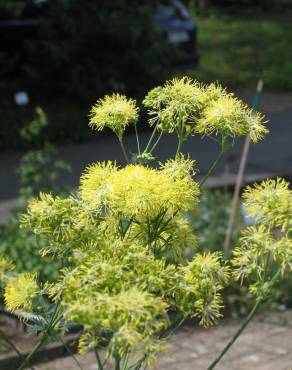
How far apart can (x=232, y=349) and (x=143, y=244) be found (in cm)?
324

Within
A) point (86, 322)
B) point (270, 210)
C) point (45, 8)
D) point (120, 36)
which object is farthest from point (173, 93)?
point (45, 8)

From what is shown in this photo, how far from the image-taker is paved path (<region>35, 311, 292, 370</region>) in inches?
206

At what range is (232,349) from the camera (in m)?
5.46

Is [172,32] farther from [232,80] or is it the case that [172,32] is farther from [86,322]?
[86,322]

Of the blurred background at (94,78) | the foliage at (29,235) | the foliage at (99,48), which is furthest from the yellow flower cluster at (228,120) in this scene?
the foliage at (99,48)

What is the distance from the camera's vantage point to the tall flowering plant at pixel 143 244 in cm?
185

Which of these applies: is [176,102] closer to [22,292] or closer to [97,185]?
[97,185]

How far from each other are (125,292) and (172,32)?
42.1ft

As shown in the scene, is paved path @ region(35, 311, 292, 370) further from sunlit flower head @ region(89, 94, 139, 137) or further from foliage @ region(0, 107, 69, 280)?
sunlit flower head @ region(89, 94, 139, 137)

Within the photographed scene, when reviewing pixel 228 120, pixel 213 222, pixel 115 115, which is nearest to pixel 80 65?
pixel 213 222

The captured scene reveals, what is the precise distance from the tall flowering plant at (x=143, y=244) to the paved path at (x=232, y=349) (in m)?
2.83

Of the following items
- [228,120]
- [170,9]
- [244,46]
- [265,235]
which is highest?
[170,9]

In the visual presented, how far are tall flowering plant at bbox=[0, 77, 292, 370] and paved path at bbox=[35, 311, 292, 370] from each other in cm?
283

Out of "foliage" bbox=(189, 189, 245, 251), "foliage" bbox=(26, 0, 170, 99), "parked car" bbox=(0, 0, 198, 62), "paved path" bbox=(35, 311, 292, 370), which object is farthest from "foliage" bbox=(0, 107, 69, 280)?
"parked car" bbox=(0, 0, 198, 62)
